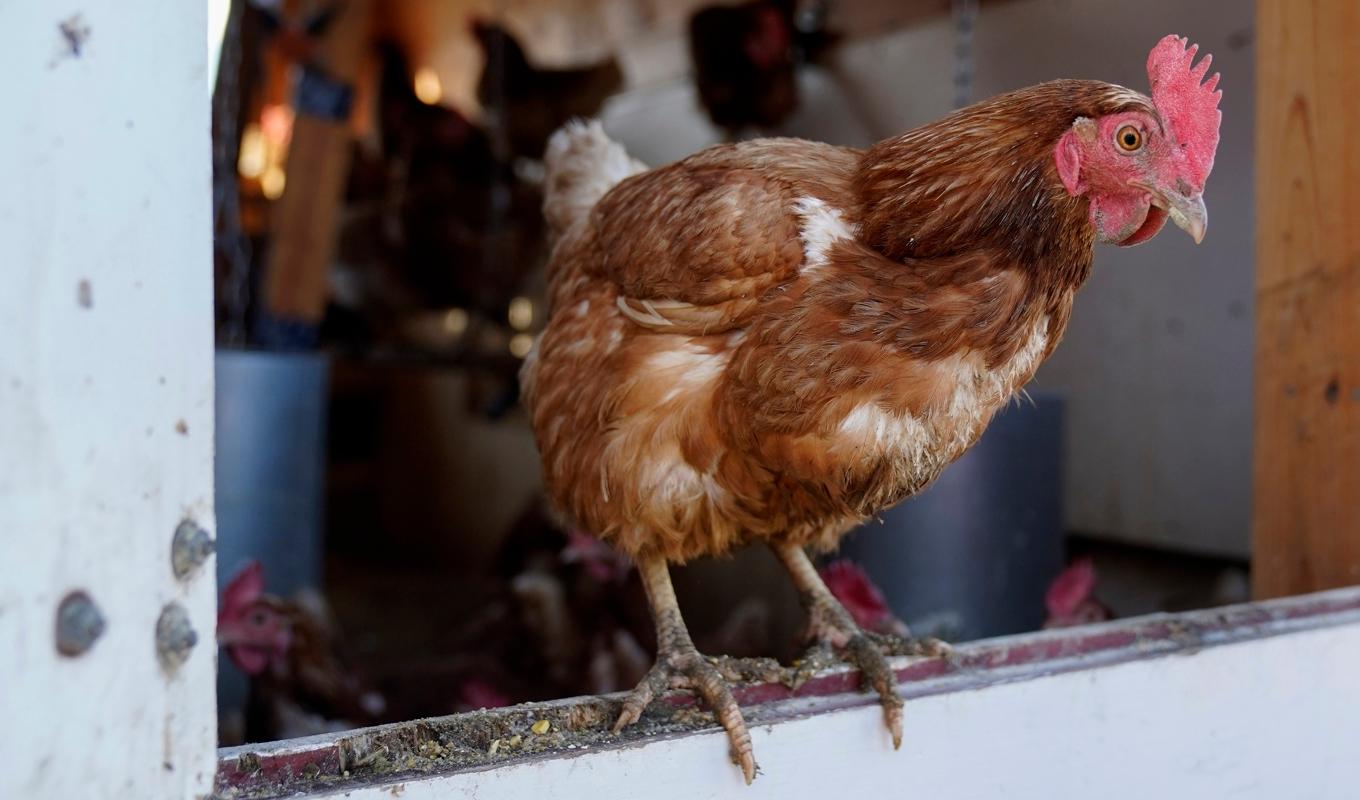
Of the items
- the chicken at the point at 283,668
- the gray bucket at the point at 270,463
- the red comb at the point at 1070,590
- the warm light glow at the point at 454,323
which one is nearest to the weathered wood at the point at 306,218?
the gray bucket at the point at 270,463

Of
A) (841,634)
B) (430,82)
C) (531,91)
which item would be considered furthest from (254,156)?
(841,634)

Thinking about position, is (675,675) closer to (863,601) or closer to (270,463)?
(863,601)

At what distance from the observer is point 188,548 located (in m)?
0.77

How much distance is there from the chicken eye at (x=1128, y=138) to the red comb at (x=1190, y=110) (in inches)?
1.6

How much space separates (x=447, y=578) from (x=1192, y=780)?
193 inches

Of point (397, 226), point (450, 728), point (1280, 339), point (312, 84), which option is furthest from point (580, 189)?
point (397, 226)

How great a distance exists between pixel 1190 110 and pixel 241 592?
2110mm

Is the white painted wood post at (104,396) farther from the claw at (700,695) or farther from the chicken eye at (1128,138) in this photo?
the chicken eye at (1128,138)

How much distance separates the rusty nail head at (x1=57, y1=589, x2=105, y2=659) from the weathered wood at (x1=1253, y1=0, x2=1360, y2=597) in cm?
192

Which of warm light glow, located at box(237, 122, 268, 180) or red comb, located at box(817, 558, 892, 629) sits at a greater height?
warm light glow, located at box(237, 122, 268, 180)

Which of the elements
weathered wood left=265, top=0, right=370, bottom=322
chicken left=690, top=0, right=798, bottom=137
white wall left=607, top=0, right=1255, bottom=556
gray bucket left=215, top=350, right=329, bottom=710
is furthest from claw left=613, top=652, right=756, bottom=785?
chicken left=690, top=0, right=798, bottom=137

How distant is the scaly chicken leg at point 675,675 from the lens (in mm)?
1131

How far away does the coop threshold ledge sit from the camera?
964 millimetres

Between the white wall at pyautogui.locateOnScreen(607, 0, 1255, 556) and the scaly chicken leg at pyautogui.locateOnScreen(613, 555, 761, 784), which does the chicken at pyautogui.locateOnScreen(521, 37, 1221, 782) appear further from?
the white wall at pyautogui.locateOnScreen(607, 0, 1255, 556)
